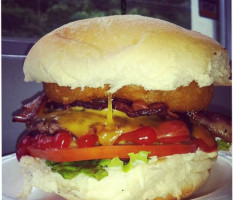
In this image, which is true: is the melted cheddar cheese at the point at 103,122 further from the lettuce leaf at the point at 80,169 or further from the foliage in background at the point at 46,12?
the foliage in background at the point at 46,12

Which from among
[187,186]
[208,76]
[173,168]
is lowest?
[187,186]

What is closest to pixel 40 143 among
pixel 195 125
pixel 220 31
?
pixel 195 125

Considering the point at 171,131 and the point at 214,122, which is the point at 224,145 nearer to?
the point at 214,122

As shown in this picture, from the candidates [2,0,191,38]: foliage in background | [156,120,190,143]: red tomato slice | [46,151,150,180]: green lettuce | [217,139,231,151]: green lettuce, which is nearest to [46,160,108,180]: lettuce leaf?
[46,151,150,180]: green lettuce

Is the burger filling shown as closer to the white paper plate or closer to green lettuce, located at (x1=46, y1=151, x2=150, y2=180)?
green lettuce, located at (x1=46, y1=151, x2=150, y2=180)

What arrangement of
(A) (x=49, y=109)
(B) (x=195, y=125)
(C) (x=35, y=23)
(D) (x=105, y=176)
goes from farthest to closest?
(C) (x=35, y=23)
(A) (x=49, y=109)
(B) (x=195, y=125)
(D) (x=105, y=176)

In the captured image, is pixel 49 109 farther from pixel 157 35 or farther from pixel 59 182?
pixel 157 35

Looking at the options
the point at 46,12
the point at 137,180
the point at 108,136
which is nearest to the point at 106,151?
the point at 108,136
